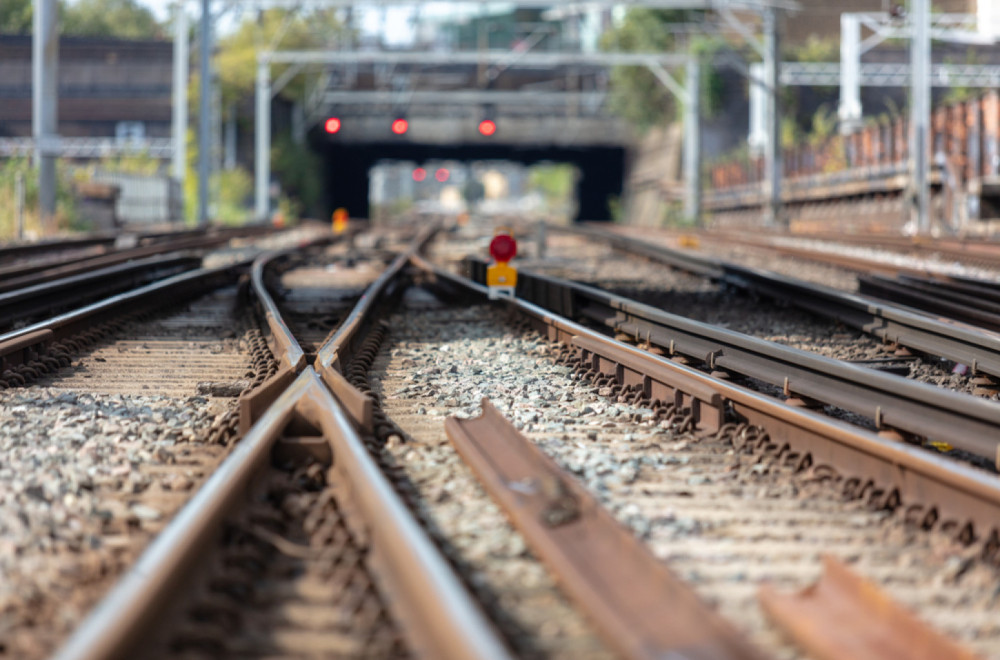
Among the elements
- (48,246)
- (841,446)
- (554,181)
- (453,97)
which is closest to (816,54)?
(453,97)

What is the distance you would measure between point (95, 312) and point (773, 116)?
87.3 feet

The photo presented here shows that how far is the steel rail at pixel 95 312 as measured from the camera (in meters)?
7.14

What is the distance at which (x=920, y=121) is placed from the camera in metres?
26.4

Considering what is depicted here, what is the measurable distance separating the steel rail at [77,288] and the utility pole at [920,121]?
17255 mm

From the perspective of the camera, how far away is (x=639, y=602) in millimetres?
2990

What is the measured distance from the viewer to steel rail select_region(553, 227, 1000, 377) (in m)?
7.16

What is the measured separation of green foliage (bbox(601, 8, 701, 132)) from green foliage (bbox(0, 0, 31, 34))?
42783 millimetres

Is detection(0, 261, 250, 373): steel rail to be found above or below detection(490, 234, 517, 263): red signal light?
below

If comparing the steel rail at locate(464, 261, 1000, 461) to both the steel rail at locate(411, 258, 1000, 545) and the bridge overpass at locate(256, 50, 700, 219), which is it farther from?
the bridge overpass at locate(256, 50, 700, 219)

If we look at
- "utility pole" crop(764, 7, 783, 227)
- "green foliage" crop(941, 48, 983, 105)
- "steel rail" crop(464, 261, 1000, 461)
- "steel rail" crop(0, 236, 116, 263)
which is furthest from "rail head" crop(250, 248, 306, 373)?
"green foliage" crop(941, 48, 983, 105)

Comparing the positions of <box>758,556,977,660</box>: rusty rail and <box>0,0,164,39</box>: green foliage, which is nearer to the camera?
<box>758,556,977,660</box>: rusty rail

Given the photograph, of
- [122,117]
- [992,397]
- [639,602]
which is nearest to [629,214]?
[122,117]

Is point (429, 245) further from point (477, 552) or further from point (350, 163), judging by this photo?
point (350, 163)

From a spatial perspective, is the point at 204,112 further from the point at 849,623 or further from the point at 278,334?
the point at 849,623
